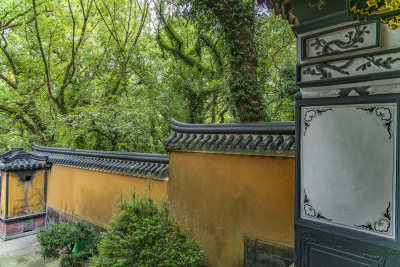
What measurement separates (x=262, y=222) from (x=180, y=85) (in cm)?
682

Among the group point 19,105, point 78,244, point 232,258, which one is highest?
point 19,105

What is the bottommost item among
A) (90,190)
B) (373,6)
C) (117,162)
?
(90,190)

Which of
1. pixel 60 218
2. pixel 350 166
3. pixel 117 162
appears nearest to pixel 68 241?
pixel 117 162

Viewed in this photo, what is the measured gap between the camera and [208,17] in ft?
23.7

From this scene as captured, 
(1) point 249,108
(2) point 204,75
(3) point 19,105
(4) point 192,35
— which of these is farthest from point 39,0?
(1) point 249,108

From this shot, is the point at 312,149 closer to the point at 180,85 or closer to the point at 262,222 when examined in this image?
the point at 262,222

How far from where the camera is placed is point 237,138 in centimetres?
395

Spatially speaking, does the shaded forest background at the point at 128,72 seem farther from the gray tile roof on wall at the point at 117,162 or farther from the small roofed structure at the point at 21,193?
the small roofed structure at the point at 21,193

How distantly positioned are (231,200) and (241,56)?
A: 3996 millimetres

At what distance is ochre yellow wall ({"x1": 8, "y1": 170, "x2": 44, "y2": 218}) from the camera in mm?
7209

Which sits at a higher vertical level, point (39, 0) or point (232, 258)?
point (39, 0)

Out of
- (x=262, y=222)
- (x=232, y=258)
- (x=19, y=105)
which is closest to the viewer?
(x=262, y=222)

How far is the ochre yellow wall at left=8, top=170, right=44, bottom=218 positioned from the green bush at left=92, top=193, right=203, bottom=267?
17.3 feet

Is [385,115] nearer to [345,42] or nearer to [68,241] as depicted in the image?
Result: [345,42]
